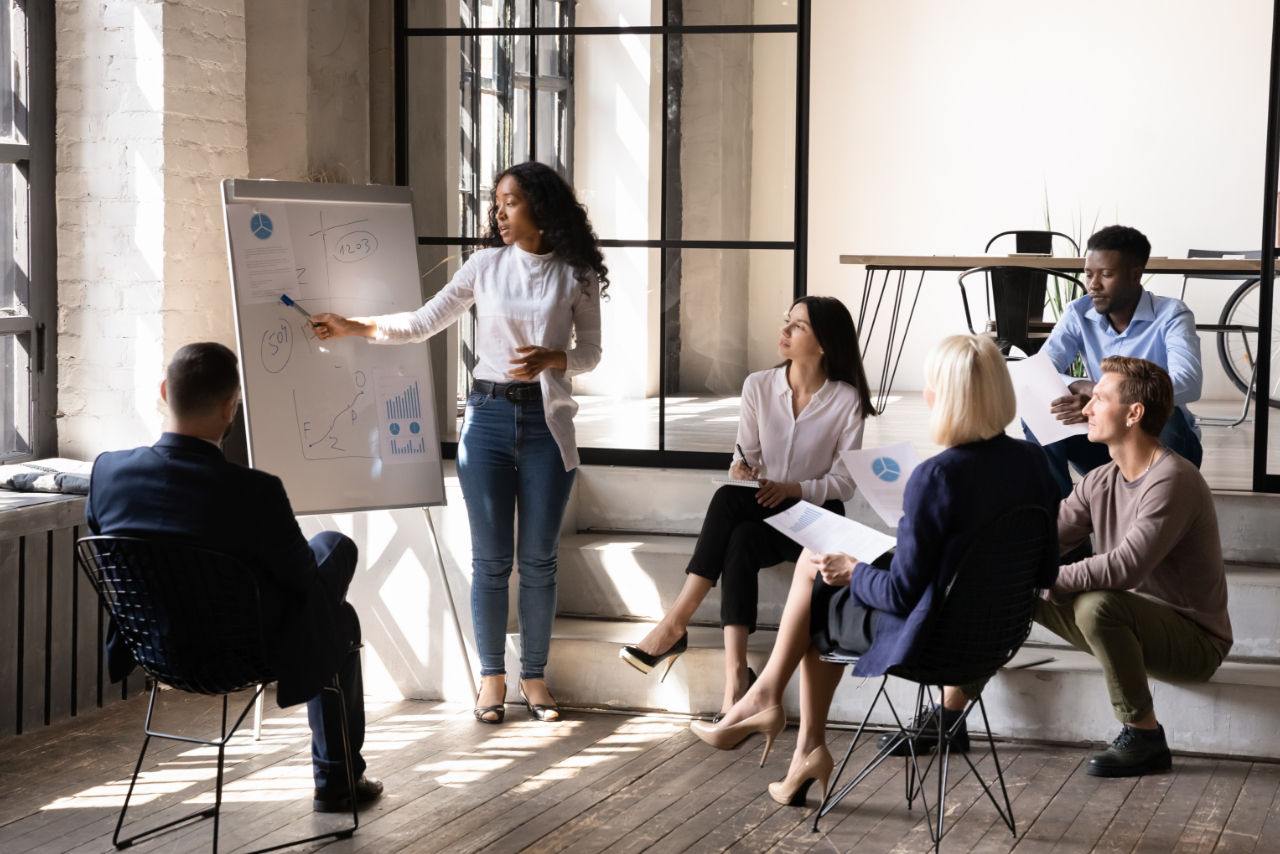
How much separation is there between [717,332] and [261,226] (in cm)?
172

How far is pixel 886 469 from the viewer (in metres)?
3.46

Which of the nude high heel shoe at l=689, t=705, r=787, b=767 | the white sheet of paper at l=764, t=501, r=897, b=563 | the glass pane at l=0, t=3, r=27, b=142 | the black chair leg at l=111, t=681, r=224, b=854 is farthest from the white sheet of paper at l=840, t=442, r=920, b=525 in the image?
the glass pane at l=0, t=3, r=27, b=142

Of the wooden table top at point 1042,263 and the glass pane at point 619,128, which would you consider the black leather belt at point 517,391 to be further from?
the wooden table top at point 1042,263

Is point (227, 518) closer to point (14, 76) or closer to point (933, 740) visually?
point (933, 740)

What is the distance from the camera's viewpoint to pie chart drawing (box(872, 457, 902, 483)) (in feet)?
11.3

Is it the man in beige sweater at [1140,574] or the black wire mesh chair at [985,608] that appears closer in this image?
the black wire mesh chair at [985,608]

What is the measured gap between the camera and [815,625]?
11.0 ft

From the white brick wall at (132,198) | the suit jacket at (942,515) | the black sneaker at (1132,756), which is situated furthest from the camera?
the white brick wall at (132,198)

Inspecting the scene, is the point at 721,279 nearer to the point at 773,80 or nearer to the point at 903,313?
the point at 773,80

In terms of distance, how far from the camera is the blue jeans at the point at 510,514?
399cm

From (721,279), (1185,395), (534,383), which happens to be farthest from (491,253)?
(1185,395)

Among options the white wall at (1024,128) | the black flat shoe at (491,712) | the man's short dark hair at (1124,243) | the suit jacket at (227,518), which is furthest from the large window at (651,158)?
the white wall at (1024,128)

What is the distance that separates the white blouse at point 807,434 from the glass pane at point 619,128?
104 centimetres

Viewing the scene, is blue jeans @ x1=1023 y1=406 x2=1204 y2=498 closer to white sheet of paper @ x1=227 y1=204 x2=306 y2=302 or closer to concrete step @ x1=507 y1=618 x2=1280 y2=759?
concrete step @ x1=507 y1=618 x2=1280 y2=759
